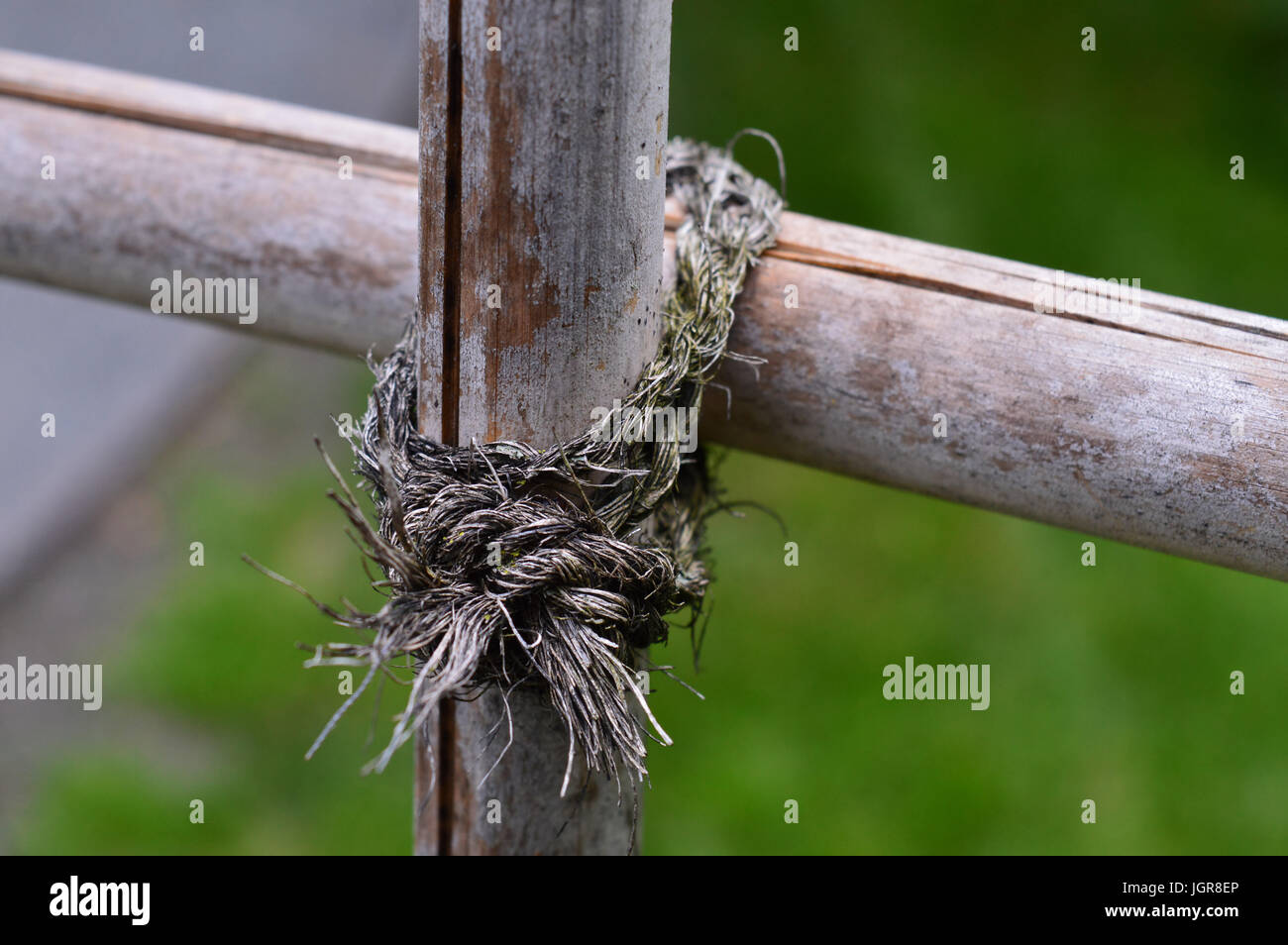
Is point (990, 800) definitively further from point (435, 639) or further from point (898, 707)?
point (435, 639)

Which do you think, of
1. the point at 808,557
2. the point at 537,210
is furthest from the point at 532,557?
the point at 808,557

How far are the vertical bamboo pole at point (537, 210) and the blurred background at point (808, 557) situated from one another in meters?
1.09

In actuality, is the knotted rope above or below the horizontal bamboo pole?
below

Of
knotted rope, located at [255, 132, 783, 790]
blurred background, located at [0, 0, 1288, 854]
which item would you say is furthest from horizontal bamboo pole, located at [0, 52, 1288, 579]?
blurred background, located at [0, 0, 1288, 854]

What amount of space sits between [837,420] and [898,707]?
183 centimetres

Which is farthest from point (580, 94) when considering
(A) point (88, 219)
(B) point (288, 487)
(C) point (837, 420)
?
(B) point (288, 487)

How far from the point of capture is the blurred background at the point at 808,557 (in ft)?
8.34

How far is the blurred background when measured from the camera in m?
2.54

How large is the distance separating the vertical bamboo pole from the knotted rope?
0.03 metres

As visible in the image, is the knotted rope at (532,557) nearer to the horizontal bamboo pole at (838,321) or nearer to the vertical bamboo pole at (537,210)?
the vertical bamboo pole at (537,210)

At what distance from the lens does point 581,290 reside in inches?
34.3

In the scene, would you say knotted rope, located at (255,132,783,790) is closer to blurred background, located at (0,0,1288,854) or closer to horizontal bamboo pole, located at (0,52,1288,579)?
horizontal bamboo pole, located at (0,52,1288,579)

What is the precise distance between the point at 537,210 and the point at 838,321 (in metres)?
0.31
